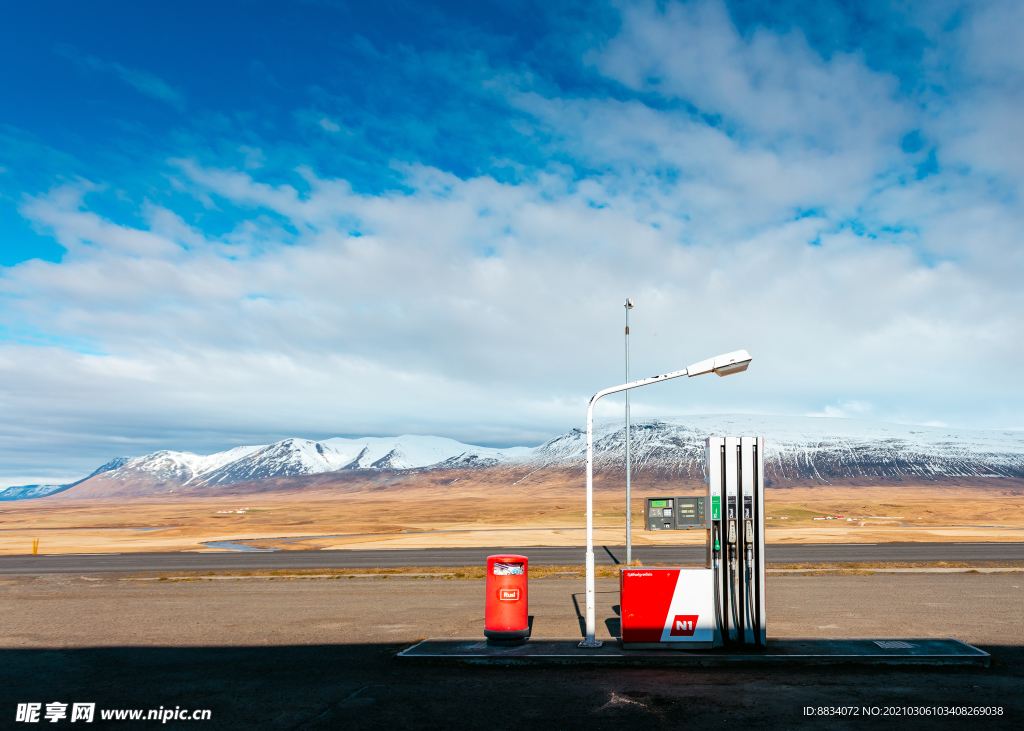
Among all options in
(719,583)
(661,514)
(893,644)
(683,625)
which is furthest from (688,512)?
(893,644)

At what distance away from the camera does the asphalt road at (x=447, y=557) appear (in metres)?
28.3

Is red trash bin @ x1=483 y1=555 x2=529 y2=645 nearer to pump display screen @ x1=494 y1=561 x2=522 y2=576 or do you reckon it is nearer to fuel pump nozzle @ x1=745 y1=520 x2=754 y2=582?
pump display screen @ x1=494 y1=561 x2=522 y2=576

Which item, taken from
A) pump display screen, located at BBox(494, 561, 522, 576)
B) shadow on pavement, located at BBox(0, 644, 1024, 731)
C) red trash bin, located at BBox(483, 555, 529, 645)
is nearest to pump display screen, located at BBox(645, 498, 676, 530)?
pump display screen, located at BBox(494, 561, 522, 576)

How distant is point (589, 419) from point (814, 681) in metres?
5.72

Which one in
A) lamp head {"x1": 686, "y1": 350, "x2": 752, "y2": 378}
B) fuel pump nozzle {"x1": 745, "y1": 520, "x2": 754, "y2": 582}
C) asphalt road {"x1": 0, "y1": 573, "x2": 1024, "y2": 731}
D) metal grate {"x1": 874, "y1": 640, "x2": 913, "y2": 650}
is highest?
lamp head {"x1": 686, "y1": 350, "x2": 752, "y2": 378}

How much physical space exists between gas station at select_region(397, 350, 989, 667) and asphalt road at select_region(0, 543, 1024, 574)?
53.9 feet

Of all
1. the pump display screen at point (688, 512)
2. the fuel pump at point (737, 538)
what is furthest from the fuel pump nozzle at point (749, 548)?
the pump display screen at point (688, 512)

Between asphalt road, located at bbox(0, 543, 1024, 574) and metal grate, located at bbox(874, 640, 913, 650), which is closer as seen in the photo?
metal grate, located at bbox(874, 640, 913, 650)

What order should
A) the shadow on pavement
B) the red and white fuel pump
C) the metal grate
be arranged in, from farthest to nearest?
the red and white fuel pump → the metal grate → the shadow on pavement

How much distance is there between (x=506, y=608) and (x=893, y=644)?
277 inches

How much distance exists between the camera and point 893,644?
11.1 meters

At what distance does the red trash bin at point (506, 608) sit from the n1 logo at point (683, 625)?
9.06ft

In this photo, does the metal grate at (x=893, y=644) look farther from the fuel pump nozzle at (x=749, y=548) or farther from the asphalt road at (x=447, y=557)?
the asphalt road at (x=447, y=557)

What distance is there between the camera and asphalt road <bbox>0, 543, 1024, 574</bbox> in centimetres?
2834
